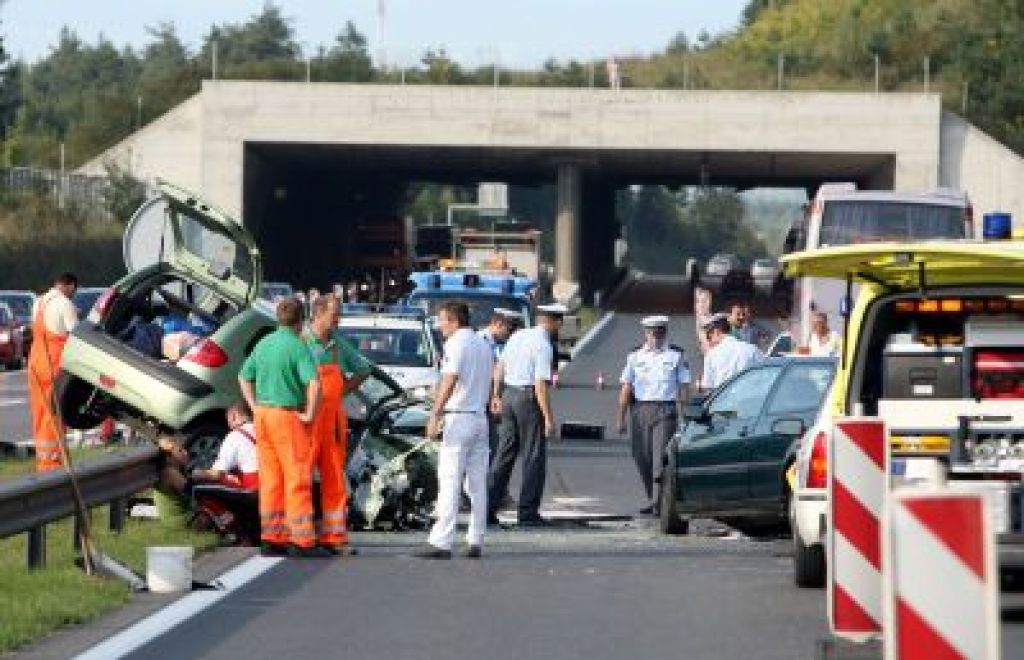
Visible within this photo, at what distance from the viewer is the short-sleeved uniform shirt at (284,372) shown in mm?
19094

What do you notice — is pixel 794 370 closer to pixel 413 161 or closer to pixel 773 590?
pixel 773 590

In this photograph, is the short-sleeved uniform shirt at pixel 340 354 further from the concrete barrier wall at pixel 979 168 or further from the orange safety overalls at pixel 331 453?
the concrete barrier wall at pixel 979 168

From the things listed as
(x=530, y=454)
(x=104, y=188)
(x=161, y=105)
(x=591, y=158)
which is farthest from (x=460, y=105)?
(x=530, y=454)

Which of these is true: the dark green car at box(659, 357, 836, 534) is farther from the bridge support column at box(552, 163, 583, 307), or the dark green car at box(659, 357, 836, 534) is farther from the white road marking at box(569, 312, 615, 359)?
the bridge support column at box(552, 163, 583, 307)

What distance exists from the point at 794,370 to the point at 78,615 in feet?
25.7

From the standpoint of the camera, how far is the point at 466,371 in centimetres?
1938

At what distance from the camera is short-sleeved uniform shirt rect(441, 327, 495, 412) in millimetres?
19355

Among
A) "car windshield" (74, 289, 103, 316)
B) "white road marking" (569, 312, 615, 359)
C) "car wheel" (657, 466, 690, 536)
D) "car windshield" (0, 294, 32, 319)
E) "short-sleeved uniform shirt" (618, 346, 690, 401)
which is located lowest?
"white road marking" (569, 312, 615, 359)

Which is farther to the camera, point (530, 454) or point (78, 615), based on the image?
point (530, 454)

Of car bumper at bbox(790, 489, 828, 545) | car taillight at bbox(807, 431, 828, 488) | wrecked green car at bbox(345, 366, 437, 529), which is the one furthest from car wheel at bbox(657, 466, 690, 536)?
car taillight at bbox(807, 431, 828, 488)

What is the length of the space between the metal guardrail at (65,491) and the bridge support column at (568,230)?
209ft

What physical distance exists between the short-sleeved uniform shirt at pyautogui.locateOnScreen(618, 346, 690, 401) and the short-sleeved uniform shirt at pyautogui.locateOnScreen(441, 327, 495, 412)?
17.4 feet

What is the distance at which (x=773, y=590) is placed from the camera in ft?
55.4

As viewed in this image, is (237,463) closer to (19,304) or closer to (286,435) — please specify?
(286,435)
